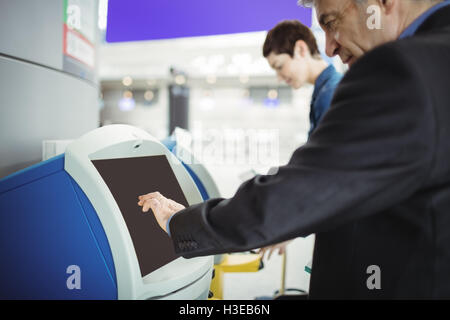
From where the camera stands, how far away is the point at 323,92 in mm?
1726

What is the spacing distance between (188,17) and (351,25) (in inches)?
31.8

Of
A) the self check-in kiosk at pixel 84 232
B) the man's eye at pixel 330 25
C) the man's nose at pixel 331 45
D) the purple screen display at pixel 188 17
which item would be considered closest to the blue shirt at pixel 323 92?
the purple screen display at pixel 188 17

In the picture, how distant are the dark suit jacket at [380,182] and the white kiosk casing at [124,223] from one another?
218 millimetres

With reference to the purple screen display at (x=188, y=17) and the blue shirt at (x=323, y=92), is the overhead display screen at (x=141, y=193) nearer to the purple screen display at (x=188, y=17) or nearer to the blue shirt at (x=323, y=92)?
the purple screen display at (x=188, y=17)

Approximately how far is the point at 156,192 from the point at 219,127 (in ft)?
28.2

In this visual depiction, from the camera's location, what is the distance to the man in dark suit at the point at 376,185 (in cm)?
52

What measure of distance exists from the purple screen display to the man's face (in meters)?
0.55

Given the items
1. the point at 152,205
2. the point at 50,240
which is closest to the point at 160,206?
the point at 152,205

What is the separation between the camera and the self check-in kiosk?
77 cm

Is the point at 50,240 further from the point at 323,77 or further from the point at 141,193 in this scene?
the point at 323,77

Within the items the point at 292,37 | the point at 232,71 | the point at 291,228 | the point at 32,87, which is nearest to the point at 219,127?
the point at 232,71

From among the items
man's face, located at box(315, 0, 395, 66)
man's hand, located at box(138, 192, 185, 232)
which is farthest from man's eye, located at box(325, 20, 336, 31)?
man's hand, located at box(138, 192, 185, 232)

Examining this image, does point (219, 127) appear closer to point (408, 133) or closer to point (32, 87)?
point (32, 87)

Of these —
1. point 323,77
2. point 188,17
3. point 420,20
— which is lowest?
point 420,20
